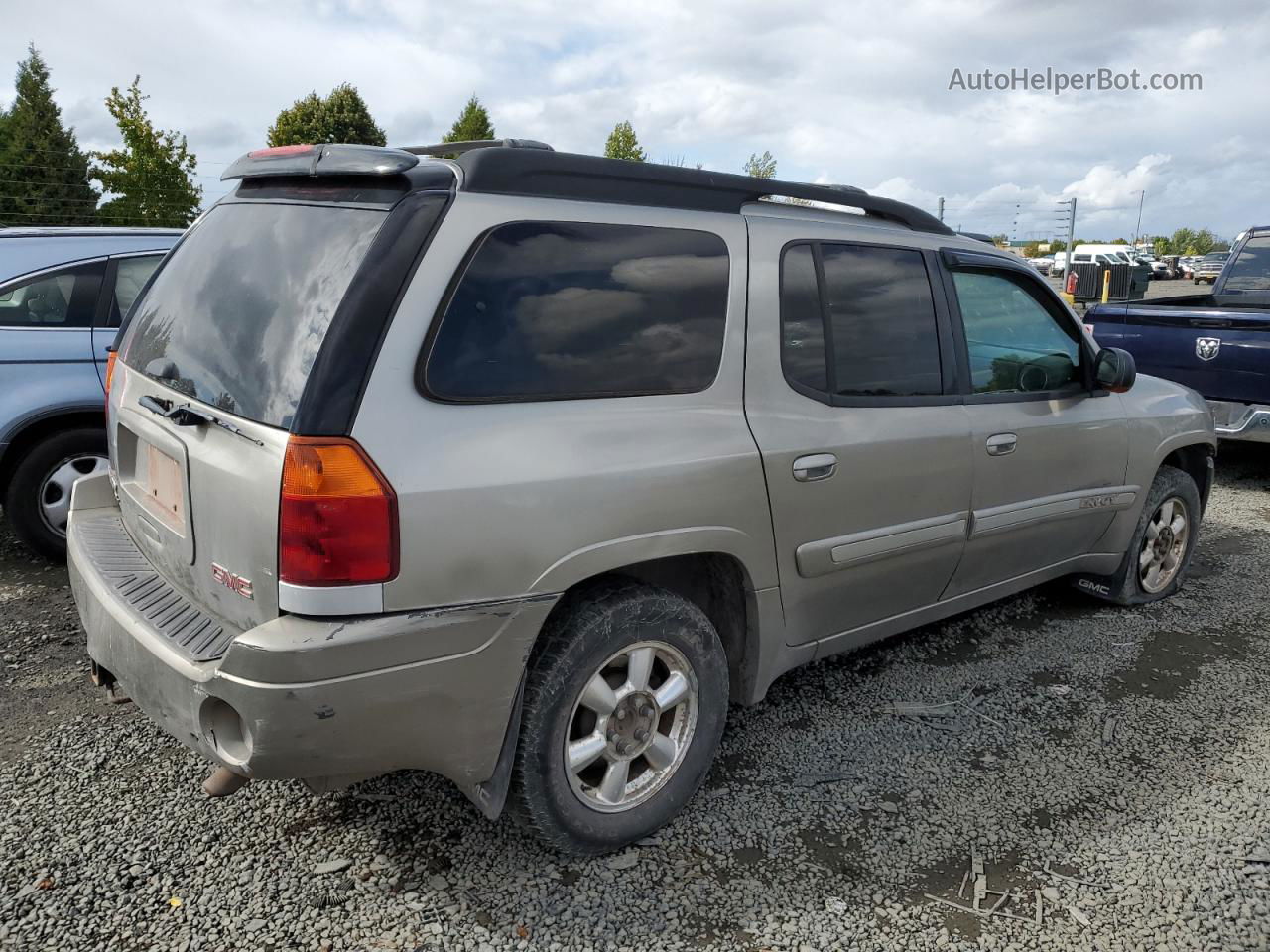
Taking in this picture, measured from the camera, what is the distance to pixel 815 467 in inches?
117

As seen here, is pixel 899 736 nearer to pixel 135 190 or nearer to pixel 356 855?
pixel 356 855

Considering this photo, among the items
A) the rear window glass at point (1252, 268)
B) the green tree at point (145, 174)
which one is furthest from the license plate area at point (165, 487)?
the green tree at point (145, 174)

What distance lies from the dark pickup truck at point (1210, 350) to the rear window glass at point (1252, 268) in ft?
6.77

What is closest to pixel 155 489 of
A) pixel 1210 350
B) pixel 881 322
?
pixel 881 322

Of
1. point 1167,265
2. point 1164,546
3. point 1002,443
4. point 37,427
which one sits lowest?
point 1164,546

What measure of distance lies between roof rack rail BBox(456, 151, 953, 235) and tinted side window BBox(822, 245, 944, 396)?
25 centimetres

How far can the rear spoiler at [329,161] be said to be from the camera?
2373 mm

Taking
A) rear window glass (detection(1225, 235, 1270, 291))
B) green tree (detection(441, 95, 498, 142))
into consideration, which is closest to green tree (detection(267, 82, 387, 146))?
green tree (detection(441, 95, 498, 142))

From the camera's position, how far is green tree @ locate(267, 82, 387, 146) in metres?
27.2

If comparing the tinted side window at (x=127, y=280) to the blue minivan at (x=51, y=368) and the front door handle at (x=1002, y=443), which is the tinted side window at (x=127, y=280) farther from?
the front door handle at (x=1002, y=443)

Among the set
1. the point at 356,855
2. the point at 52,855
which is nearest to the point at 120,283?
the point at 52,855

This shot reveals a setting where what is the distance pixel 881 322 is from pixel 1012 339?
0.88m

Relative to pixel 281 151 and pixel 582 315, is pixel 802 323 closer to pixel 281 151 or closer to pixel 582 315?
pixel 582 315

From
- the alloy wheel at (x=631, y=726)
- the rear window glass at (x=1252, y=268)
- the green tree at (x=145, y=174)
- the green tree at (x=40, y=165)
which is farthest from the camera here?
the green tree at (x=40, y=165)
